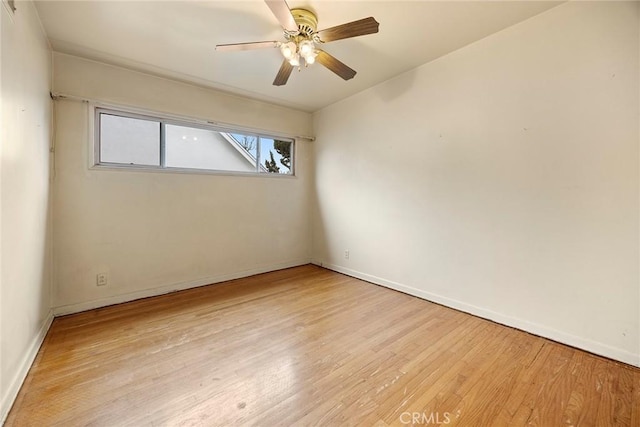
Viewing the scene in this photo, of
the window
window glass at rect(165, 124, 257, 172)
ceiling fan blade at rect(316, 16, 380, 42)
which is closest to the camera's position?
ceiling fan blade at rect(316, 16, 380, 42)

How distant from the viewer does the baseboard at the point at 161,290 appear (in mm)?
2490

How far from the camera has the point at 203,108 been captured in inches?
125

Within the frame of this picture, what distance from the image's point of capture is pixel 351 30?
5.74 ft

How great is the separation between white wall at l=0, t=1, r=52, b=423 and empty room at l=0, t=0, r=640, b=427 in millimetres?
23

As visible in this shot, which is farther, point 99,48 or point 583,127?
point 99,48

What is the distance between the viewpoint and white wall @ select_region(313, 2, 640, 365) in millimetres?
1765

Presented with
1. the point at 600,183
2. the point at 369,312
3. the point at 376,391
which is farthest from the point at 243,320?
the point at 600,183

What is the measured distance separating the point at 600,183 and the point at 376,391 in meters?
2.04

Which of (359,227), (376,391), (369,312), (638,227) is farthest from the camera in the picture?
(359,227)

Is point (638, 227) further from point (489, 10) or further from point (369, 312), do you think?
point (369, 312)

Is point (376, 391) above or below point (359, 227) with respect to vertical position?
below

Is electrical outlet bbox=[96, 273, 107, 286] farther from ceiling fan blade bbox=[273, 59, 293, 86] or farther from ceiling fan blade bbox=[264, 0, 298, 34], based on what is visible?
ceiling fan blade bbox=[264, 0, 298, 34]
